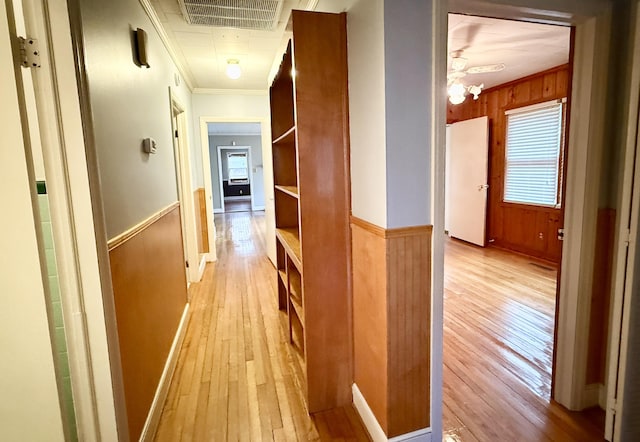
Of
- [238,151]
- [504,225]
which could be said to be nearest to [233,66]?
[504,225]

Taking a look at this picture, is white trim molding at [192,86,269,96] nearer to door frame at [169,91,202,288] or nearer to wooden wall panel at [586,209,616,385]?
door frame at [169,91,202,288]

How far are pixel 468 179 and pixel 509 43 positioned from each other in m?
2.70

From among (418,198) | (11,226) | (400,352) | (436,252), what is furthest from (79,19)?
(400,352)

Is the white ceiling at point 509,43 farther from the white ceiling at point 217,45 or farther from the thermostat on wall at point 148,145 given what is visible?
the thermostat on wall at point 148,145

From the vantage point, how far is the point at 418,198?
4.68ft

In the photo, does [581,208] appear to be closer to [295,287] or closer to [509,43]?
[295,287]

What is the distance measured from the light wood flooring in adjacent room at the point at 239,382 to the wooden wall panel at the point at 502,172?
3628mm

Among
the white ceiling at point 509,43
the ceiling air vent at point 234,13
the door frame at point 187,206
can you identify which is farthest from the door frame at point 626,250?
the door frame at point 187,206

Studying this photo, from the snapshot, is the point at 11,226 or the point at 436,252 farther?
the point at 436,252

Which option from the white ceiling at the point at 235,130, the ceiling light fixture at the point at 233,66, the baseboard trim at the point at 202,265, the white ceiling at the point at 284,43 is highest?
the white ceiling at the point at 235,130

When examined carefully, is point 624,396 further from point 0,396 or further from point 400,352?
point 0,396

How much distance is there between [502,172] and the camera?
515cm

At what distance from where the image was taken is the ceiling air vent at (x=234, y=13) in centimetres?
221

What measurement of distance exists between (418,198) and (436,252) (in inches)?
9.8
